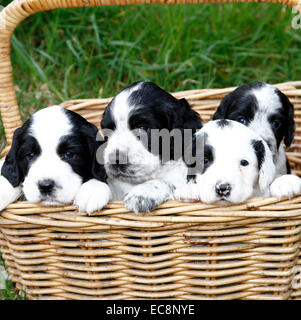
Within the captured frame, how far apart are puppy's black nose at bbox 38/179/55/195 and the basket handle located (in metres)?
1.16

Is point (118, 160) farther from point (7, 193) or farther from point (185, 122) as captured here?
point (7, 193)

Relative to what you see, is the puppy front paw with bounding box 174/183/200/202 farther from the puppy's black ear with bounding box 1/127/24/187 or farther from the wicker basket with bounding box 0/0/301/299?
the puppy's black ear with bounding box 1/127/24/187

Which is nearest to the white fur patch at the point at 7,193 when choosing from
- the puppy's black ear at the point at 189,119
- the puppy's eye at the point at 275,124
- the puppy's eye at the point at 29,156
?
the puppy's eye at the point at 29,156

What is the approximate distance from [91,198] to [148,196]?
38 cm

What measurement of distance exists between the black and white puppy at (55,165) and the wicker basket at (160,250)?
0.34 ft

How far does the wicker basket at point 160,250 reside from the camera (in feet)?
10.5

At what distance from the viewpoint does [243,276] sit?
3.46 m

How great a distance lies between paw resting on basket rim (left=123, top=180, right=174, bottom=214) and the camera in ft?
10.6

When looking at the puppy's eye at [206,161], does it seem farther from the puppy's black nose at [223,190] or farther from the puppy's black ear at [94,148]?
the puppy's black ear at [94,148]

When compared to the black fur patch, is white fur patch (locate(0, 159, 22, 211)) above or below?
below

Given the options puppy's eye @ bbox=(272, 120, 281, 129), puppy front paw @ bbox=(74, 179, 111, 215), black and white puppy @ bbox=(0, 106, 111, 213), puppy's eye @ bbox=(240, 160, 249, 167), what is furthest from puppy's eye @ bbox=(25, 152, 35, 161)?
puppy's eye @ bbox=(272, 120, 281, 129)

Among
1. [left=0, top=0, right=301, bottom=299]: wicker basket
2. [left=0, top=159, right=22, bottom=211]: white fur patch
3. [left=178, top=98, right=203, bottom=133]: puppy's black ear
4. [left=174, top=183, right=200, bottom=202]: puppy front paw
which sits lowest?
[left=0, top=0, right=301, bottom=299]: wicker basket

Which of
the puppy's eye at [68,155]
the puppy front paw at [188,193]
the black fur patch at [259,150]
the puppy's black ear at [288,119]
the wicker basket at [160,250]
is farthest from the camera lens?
the puppy's black ear at [288,119]
